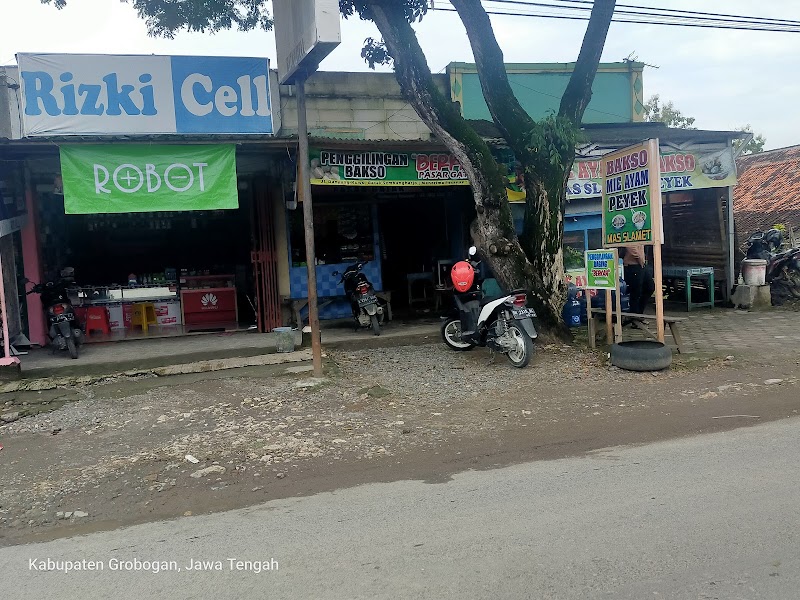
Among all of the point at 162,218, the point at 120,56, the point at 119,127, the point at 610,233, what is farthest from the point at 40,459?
the point at 162,218

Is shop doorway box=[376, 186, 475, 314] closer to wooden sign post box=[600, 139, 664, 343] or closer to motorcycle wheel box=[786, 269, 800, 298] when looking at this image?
wooden sign post box=[600, 139, 664, 343]

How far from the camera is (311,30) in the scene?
680 cm

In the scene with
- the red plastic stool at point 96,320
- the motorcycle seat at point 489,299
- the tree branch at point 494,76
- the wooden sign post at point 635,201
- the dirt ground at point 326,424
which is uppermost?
the tree branch at point 494,76

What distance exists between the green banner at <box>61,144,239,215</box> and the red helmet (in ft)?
11.1

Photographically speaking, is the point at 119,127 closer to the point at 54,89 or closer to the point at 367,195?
the point at 54,89

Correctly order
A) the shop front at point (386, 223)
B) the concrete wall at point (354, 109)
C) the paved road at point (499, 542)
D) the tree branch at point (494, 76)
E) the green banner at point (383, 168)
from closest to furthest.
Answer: the paved road at point (499, 542), the tree branch at point (494, 76), the green banner at point (383, 168), the shop front at point (386, 223), the concrete wall at point (354, 109)

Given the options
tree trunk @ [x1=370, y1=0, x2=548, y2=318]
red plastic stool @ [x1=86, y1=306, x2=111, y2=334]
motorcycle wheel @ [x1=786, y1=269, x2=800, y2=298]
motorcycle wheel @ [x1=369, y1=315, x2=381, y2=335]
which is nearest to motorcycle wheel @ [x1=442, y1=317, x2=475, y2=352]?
tree trunk @ [x1=370, y1=0, x2=548, y2=318]

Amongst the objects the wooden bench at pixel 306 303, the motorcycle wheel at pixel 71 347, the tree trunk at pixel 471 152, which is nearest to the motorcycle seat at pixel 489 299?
the tree trunk at pixel 471 152

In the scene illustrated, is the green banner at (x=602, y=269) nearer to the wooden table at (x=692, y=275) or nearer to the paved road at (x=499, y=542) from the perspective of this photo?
the paved road at (x=499, y=542)

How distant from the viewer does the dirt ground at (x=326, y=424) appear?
4977 mm

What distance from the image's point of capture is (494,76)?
9.09 m

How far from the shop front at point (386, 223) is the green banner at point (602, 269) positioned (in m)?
3.03

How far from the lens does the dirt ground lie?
498 cm

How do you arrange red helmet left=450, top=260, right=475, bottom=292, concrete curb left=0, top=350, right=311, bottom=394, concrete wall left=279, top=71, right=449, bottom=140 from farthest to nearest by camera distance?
1. concrete wall left=279, top=71, right=449, bottom=140
2. red helmet left=450, top=260, right=475, bottom=292
3. concrete curb left=0, top=350, right=311, bottom=394
